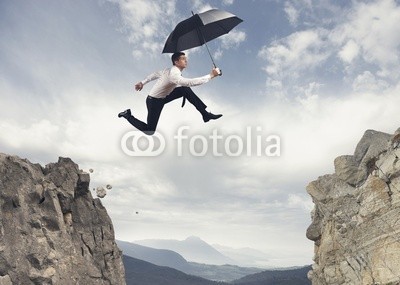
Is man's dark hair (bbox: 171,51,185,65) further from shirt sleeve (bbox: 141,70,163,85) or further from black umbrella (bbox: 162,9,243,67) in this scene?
shirt sleeve (bbox: 141,70,163,85)

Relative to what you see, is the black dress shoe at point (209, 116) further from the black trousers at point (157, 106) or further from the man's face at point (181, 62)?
the man's face at point (181, 62)

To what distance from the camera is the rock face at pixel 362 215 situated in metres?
32.0

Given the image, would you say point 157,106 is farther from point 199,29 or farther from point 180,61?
point 199,29

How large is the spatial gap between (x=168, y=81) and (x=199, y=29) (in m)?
1.69

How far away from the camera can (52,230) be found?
9175 cm

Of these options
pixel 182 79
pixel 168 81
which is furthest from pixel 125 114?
pixel 182 79

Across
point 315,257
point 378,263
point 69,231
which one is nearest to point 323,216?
point 315,257

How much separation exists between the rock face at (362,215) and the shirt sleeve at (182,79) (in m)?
29.7

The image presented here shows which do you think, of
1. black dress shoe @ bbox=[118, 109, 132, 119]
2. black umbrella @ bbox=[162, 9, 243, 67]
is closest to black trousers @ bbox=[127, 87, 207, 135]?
black dress shoe @ bbox=[118, 109, 132, 119]

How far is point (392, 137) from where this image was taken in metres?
34.4

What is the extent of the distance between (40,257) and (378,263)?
7887 centimetres

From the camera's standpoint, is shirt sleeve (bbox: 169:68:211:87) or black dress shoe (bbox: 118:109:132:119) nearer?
shirt sleeve (bbox: 169:68:211:87)

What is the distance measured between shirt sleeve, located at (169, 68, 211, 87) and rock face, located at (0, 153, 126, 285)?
85.5 metres

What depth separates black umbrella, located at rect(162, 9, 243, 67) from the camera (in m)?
8.98
